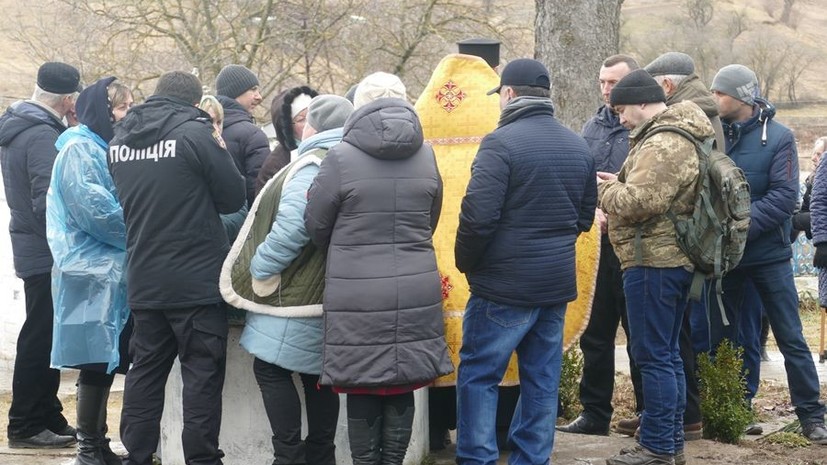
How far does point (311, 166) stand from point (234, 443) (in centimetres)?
138

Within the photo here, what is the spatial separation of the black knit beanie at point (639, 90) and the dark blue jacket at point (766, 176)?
114 cm

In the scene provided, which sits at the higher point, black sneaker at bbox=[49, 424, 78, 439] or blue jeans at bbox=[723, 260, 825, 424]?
blue jeans at bbox=[723, 260, 825, 424]

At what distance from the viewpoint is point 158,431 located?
4.93m

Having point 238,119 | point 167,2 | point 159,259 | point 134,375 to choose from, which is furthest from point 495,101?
point 167,2

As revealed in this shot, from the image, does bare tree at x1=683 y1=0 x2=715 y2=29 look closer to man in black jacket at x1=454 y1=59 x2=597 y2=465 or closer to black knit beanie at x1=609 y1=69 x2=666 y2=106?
black knit beanie at x1=609 y1=69 x2=666 y2=106

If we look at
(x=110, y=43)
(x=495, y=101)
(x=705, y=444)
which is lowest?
(x=705, y=444)

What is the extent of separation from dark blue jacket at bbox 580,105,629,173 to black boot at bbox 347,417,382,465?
1981 millimetres

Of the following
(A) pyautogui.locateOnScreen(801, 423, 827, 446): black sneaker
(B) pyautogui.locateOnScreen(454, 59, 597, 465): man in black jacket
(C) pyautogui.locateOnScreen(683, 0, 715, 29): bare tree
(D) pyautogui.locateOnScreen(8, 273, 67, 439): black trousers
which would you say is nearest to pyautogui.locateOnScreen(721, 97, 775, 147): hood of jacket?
(B) pyautogui.locateOnScreen(454, 59, 597, 465): man in black jacket

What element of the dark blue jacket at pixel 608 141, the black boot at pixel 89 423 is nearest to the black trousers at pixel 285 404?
the black boot at pixel 89 423

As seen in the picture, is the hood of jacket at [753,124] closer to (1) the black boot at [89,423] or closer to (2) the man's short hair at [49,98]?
(1) the black boot at [89,423]

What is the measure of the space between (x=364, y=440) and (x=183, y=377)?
2.95ft

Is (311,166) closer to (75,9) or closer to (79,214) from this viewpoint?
(79,214)

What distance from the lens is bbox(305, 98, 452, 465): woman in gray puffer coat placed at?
4328 millimetres

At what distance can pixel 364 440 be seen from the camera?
177 inches
